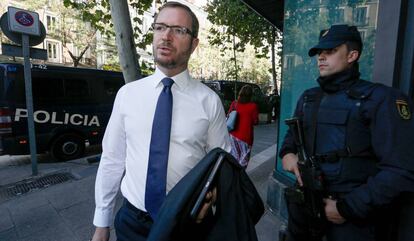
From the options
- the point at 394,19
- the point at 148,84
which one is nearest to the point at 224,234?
the point at 148,84

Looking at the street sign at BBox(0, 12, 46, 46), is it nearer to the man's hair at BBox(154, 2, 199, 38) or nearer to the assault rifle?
the man's hair at BBox(154, 2, 199, 38)

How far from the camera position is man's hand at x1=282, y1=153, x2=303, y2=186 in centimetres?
179

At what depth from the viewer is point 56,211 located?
354 centimetres

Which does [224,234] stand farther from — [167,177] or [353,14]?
[353,14]

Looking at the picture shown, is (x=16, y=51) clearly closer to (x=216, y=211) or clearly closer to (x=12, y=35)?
(x=12, y=35)

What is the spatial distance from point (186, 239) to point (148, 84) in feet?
2.95

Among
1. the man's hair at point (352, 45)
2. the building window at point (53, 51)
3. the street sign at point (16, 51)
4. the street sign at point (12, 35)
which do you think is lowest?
the man's hair at point (352, 45)

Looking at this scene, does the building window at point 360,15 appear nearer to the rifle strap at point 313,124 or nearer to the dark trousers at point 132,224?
the rifle strap at point 313,124

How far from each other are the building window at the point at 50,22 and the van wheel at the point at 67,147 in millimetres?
17331

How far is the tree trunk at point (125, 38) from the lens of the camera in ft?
10.8

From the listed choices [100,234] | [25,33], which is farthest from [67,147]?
[100,234]

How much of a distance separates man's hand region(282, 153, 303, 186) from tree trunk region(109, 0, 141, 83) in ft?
7.63

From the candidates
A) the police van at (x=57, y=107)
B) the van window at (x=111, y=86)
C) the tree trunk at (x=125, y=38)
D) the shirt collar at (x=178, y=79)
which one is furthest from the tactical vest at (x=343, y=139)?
the van window at (x=111, y=86)

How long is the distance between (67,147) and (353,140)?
6.29m
